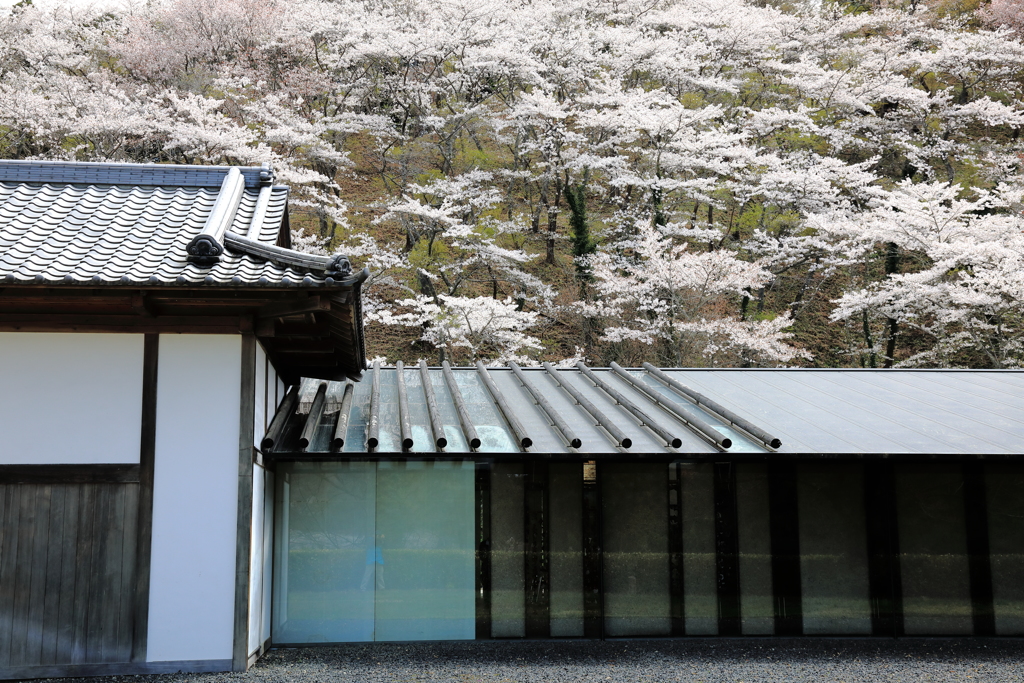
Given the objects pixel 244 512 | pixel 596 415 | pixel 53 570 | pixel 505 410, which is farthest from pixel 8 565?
pixel 596 415

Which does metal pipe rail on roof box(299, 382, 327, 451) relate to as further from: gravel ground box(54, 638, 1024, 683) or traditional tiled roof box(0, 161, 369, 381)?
gravel ground box(54, 638, 1024, 683)

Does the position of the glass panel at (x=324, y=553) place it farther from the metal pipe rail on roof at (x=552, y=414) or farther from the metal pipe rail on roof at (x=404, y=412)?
the metal pipe rail on roof at (x=552, y=414)

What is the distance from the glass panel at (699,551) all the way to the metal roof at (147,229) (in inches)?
149

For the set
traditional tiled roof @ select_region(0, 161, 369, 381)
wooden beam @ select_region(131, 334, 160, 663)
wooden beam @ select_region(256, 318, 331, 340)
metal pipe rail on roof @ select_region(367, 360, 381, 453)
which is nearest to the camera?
traditional tiled roof @ select_region(0, 161, 369, 381)

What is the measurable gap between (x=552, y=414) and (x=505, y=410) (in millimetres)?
436

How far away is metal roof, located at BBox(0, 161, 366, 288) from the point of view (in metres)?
4.66

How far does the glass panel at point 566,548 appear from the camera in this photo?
6.55m

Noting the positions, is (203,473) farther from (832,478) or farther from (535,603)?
(832,478)

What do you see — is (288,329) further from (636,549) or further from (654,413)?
(636,549)

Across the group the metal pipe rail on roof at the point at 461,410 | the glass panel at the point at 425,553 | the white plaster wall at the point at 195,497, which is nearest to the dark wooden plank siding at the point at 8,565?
the white plaster wall at the point at 195,497

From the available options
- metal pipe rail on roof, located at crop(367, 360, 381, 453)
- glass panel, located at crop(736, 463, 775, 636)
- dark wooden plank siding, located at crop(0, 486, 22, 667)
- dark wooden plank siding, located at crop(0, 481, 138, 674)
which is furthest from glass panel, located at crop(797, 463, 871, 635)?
dark wooden plank siding, located at crop(0, 486, 22, 667)

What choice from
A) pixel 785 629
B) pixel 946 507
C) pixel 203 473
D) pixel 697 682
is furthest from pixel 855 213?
pixel 203 473

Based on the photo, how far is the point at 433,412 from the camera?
6.61 m

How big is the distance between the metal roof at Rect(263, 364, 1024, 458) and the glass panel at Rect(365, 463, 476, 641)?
518 millimetres
